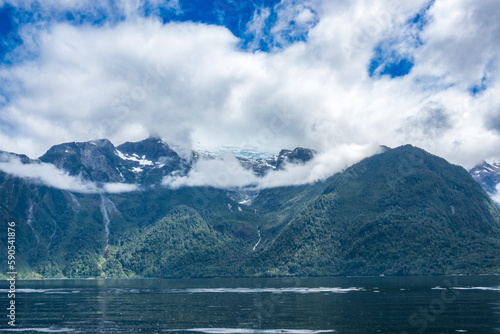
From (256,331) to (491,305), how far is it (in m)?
70.2

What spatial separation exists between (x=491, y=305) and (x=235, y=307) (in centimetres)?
7075

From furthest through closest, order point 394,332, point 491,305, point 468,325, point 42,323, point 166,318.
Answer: point 491,305, point 166,318, point 42,323, point 468,325, point 394,332

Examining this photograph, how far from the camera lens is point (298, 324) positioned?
299 ft

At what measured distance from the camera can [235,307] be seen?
423ft

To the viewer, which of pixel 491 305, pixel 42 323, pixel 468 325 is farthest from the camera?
pixel 491 305

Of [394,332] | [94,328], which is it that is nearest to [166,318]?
[94,328]

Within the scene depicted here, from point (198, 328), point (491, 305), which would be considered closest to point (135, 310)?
point (198, 328)

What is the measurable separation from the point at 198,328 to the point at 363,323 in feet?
115

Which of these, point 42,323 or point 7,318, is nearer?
point 42,323

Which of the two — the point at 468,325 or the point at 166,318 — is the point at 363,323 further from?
the point at 166,318

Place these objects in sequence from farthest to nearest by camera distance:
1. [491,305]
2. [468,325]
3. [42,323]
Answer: [491,305] → [42,323] → [468,325]

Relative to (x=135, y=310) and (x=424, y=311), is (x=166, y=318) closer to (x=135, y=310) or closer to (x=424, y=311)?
(x=135, y=310)

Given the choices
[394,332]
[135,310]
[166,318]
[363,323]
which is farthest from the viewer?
[135,310]

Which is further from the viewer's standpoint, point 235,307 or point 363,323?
point 235,307
